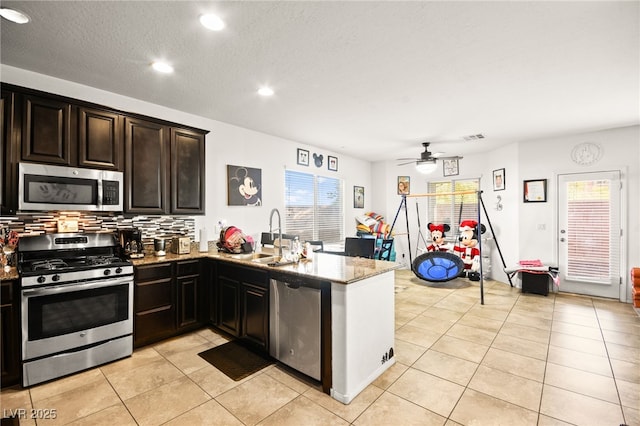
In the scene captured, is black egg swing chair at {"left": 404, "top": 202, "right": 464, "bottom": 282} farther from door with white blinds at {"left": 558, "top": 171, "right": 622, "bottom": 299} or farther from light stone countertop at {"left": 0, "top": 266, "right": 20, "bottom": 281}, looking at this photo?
light stone countertop at {"left": 0, "top": 266, "right": 20, "bottom": 281}

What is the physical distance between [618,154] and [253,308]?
584 centimetres

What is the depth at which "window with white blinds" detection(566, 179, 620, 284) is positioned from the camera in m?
4.61

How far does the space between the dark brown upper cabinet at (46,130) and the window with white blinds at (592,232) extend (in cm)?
691

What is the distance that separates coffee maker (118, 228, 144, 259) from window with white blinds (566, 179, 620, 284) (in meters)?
6.41

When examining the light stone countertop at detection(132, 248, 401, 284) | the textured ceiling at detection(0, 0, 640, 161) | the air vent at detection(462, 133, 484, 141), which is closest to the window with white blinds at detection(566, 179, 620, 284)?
the textured ceiling at detection(0, 0, 640, 161)

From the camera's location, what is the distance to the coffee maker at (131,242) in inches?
123

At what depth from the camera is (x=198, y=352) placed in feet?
9.56

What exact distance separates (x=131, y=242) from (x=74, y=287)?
0.74m

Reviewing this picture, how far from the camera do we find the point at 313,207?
19.1 feet

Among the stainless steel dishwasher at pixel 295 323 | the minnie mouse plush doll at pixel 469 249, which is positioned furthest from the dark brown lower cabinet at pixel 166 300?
the minnie mouse plush doll at pixel 469 249

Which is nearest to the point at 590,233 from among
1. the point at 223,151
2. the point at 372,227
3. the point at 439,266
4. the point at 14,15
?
the point at 439,266

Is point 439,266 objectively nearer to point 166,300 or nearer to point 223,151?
point 223,151

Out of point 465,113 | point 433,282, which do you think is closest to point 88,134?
point 465,113

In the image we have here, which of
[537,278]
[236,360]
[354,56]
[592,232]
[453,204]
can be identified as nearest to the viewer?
[354,56]
